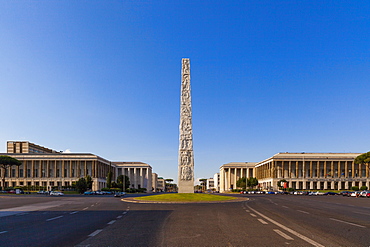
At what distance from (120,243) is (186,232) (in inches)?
130

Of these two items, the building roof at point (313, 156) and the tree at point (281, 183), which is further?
the building roof at point (313, 156)

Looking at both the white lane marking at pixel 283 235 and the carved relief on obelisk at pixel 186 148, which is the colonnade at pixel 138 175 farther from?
the white lane marking at pixel 283 235

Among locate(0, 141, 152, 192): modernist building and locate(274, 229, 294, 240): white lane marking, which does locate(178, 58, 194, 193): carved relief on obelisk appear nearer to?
locate(274, 229, 294, 240): white lane marking

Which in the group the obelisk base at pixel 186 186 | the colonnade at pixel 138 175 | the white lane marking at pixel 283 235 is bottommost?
the colonnade at pixel 138 175

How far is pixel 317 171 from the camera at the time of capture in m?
153

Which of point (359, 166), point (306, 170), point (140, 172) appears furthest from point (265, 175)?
point (140, 172)

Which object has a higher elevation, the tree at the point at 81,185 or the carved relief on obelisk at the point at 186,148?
the carved relief on obelisk at the point at 186,148

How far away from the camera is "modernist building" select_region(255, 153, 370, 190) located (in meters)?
152

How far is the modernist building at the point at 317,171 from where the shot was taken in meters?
152

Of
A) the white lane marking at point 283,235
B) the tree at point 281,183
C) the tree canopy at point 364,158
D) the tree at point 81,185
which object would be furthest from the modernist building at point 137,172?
the white lane marking at point 283,235

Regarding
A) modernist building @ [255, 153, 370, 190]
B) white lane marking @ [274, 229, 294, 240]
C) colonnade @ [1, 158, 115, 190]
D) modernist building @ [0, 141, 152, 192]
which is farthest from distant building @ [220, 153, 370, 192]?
white lane marking @ [274, 229, 294, 240]

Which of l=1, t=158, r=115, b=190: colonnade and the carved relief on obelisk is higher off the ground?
the carved relief on obelisk

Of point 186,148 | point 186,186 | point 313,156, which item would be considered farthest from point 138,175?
point 186,148

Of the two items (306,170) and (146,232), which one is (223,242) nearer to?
(146,232)
